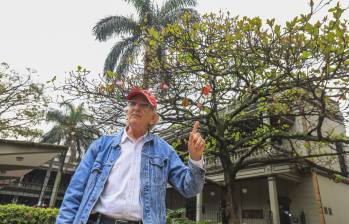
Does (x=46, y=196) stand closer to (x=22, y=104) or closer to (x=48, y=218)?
(x=22, y=104)

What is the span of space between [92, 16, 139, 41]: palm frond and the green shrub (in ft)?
35.3

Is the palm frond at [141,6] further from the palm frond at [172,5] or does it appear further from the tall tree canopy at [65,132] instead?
the tall tree canopy at [65,132]

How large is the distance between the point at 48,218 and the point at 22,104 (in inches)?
319

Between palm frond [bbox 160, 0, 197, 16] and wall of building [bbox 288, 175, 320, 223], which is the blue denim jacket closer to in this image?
wall of building [bbox 288, 175, 320, 223]

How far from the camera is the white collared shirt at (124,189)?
1.93m

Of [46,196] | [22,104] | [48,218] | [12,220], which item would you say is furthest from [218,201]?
[46,196]

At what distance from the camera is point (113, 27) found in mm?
17453

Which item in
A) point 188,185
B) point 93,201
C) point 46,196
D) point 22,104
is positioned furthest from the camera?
point 46,196

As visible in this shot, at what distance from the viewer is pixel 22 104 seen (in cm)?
1608

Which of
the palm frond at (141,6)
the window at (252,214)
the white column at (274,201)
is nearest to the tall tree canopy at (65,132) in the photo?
the palm frond at (141,6)

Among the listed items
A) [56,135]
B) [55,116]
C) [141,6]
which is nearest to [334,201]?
[141,6]

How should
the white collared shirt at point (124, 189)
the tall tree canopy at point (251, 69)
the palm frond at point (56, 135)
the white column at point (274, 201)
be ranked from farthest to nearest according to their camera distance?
the palm frond at point (56, 135)
the white column at point (274, 201)
the tall tree canopy at point (251, 69)
the white collared shirt at point (124, 189)

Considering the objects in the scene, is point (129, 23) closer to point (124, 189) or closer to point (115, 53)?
point (115, 53)

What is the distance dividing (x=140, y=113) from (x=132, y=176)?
561 mm
